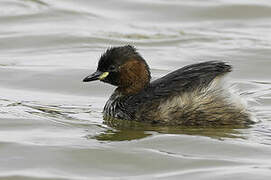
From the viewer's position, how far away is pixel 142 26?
1472 centimetres

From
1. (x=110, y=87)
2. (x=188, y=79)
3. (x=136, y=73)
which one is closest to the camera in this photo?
(x=188, y=79)

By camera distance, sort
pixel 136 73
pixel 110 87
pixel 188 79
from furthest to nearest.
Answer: pixel 110 87, pixel 136 73, pixel 188 79

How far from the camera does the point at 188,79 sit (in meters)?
9.04

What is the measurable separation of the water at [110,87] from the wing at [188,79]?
1.18 feet

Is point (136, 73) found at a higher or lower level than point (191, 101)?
higher

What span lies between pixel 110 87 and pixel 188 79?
2312 millimetres

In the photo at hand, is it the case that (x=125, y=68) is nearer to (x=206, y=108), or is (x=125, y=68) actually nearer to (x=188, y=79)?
(x=188, y=79)

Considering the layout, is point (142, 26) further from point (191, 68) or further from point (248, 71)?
point (191, 68)

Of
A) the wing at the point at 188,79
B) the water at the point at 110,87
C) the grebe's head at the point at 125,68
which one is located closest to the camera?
the water at the point at 110,87

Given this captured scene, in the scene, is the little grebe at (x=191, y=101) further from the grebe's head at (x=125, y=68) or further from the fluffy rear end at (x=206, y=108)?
the grebe's head at (x=125, y=68)

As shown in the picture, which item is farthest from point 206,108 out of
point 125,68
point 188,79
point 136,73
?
point 125,68

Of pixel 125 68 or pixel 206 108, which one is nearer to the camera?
pixel 206 108

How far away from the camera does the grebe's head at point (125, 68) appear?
952 cm

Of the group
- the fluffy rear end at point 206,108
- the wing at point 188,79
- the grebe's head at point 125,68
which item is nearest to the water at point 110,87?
the fluffy rear end at point 206,108
